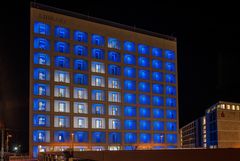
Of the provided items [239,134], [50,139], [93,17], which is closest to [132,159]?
[50,139]

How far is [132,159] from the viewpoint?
17891 mm

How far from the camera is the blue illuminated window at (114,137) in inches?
3639

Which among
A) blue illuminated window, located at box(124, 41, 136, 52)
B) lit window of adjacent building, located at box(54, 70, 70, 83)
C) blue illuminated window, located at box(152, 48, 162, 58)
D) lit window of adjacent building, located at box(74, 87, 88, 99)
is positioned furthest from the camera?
blue illuminated window, located at box(152, 48, 162, 58)

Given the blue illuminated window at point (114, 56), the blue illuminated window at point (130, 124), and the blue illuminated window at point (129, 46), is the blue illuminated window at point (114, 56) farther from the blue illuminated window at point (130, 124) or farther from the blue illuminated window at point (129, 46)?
the blue illuminated window at point (130, 124)

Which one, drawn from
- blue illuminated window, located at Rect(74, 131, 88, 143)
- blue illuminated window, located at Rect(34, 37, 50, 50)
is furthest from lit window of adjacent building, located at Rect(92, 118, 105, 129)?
blue illuminated window, located at Rect(34, 37, 50, 50)

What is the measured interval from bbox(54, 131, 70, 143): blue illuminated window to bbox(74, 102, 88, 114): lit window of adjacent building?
608cm

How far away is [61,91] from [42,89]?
4818 mm

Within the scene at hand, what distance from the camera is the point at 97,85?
92.9 m

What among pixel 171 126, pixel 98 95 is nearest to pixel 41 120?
pixel 98 95

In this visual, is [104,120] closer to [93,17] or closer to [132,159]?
[93,17]

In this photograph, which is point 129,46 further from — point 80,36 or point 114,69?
point 80,36

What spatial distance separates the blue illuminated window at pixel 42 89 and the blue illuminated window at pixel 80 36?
15361 millimetres

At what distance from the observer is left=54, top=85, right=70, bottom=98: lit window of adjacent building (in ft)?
285

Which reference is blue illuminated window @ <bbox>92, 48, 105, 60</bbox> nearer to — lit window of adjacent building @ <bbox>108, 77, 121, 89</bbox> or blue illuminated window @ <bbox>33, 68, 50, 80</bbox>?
lit window of adjacent building @ <bbox>108, 77, 121, 89</bbox>
